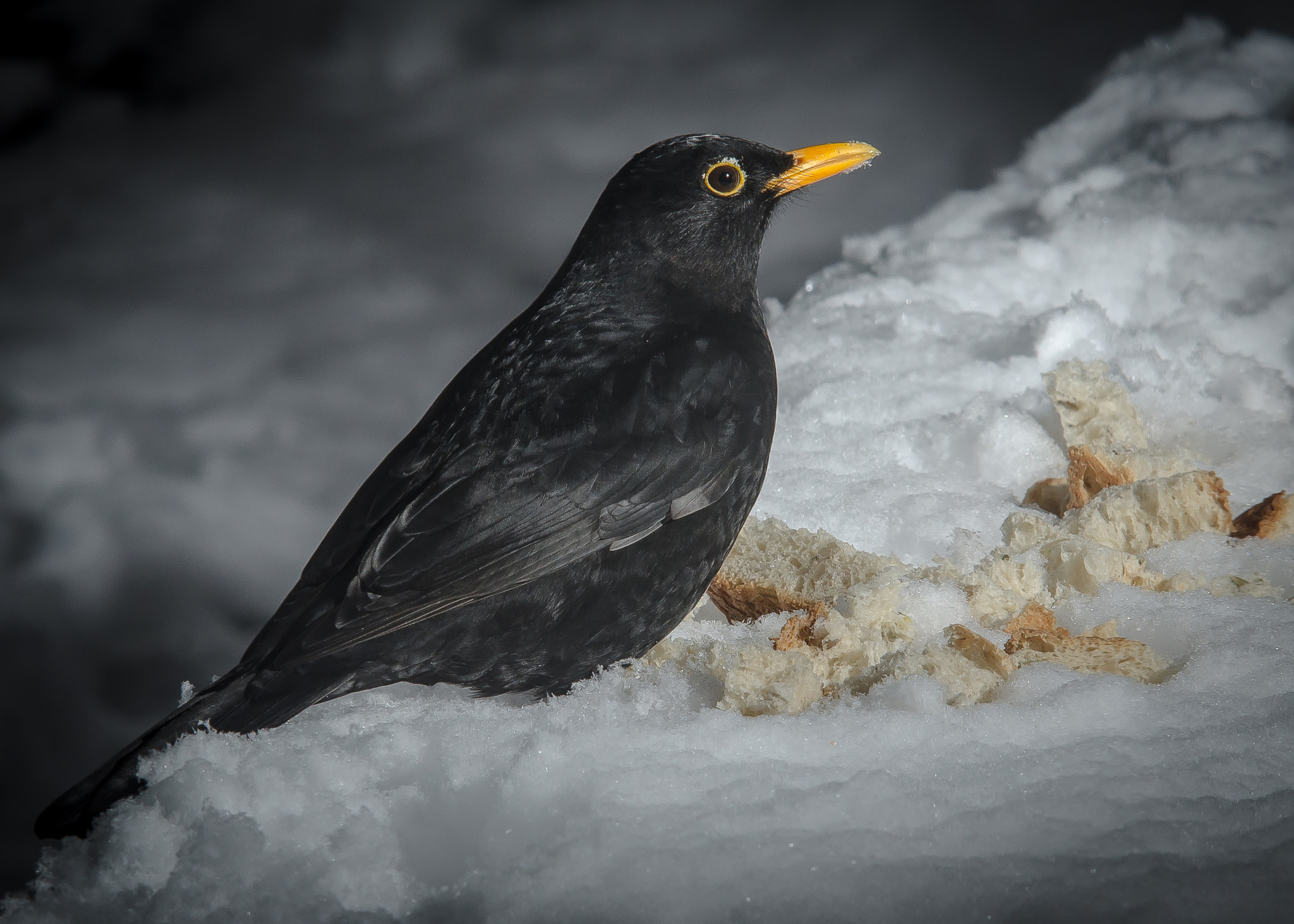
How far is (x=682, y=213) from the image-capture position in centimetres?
177

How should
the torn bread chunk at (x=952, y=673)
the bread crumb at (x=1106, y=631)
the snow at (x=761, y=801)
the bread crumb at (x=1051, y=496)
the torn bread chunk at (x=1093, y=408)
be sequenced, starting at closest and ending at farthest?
the snow at (x=761, y=801) → the torn bread chunk at (x=952, y=673) → the bread crumb at (x=1106, y=631) → the bread crumb at (x=1051, y=496) → the torn bread chunk at (x=1093, y=408)

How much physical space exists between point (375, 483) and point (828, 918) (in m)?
1.10

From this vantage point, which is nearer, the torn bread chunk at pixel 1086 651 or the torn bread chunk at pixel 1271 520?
the torn bread chunk at pixel 1086 651

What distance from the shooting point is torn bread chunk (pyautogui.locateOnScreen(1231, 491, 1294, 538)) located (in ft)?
5.61

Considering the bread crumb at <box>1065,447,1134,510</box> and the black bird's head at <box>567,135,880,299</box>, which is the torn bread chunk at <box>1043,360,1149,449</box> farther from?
the black bird's head at <box>567,135,880,299</box>

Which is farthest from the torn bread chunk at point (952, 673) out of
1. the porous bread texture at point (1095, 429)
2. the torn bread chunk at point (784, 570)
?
the porous bread texture at point (1095, 429)

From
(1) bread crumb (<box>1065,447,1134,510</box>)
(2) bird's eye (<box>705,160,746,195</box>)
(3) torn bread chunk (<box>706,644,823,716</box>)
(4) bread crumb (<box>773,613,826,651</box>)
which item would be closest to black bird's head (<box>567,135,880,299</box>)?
(2) bird's eye (<box>705,160,746,195</box>)

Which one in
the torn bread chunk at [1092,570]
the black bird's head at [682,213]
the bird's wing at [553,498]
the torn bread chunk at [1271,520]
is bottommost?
the torn bread chunk at [1271,520]

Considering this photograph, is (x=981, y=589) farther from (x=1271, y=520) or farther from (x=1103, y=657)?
(x=1271, y=520)

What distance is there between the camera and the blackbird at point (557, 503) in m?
1.30

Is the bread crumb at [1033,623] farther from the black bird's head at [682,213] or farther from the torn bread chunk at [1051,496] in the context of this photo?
the black bird's head at [682,213]

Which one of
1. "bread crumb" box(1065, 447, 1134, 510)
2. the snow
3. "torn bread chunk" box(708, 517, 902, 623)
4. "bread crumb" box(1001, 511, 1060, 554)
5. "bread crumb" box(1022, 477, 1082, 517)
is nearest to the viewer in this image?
the snow

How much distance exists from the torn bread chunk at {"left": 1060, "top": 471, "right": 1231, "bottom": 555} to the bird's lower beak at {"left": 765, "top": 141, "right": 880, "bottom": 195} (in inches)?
36.9

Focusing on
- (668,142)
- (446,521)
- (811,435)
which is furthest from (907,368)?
(446,521)
